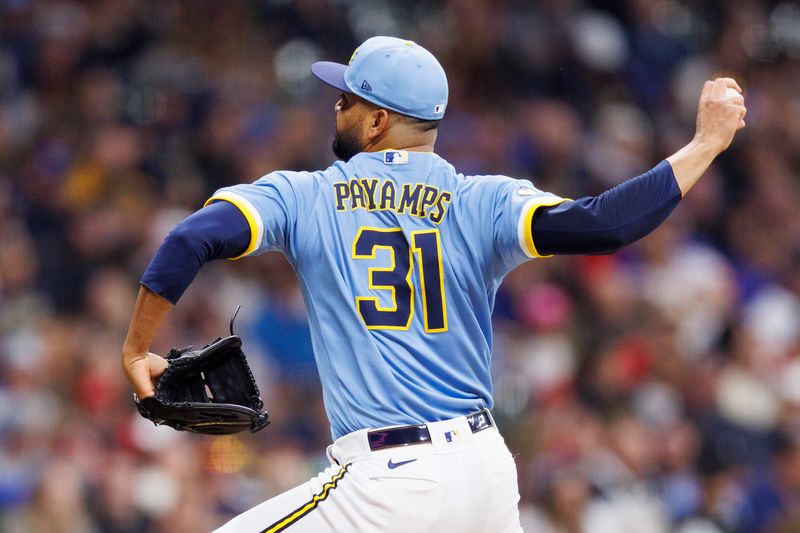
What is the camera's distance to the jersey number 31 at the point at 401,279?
136 inches

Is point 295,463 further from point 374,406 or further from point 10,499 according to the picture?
point 374,406

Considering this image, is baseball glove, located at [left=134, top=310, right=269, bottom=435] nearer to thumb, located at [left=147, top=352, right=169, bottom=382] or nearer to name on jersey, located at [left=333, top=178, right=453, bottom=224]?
thumb, located at [left=147, top=352, right=169, bottom=382]

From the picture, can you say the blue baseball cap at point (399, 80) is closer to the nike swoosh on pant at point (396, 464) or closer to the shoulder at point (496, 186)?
the shoulder at point (496, 186)

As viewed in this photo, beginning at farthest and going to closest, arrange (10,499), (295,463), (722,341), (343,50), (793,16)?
(793,16) → (343,50) → (722,341) → (295,463) → (10,499)

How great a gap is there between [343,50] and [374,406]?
6.96m

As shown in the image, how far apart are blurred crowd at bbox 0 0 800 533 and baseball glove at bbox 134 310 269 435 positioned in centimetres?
349

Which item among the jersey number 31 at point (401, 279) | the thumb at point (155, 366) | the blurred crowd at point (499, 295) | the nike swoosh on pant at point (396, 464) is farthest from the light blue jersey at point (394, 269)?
the blurred crowd at point (499, 295)

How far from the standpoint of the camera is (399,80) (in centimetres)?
363

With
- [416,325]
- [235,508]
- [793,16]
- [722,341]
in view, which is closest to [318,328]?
[416,325]

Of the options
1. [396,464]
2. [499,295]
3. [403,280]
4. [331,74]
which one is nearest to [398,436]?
[396,464]

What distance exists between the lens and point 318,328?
3547 mm

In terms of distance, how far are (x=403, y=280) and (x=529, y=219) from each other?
374mm

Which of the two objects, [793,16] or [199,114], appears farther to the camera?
[793,16]

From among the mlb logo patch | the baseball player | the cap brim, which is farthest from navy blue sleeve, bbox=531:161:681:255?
the cap brim
